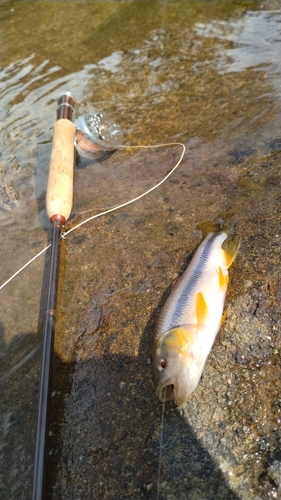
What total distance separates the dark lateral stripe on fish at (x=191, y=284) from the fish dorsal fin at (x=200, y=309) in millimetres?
91

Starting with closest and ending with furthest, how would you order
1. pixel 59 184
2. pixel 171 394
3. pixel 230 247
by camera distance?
pixel 171 394, pixel 230 247, pixel 59 184

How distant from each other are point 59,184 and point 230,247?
6.16ft

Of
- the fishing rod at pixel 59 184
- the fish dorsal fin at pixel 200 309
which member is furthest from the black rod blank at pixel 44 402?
the fish dorsal fin at pixel 200 309

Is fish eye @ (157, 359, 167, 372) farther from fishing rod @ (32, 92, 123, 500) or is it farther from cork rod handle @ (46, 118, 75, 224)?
cork rod handle @ (46, 118, 75, 224)

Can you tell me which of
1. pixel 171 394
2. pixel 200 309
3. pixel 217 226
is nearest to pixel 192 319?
pixel 200 309

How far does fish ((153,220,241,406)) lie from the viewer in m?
2.58

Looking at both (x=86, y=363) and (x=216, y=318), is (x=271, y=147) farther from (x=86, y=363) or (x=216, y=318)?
(x=86, y=363)

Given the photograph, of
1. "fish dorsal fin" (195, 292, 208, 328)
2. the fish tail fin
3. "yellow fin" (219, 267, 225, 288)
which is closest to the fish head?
"fish dorsal fin" (195, 292, 208, 328)

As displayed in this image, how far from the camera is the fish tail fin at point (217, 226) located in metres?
3.65

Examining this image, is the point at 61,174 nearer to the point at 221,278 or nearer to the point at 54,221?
the point at 54,221

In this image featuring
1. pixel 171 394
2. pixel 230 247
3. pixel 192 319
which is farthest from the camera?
pixel 230 247

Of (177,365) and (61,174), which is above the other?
(61,174)

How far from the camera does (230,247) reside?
346cm

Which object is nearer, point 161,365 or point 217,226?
point 161,365
